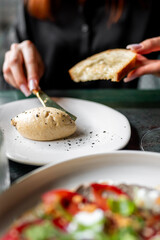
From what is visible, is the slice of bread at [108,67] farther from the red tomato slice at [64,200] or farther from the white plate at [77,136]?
the red tomato slice at [64,200]

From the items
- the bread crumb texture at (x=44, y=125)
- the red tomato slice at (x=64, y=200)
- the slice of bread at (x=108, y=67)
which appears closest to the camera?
the red tomato slice at (x=64, y=200)

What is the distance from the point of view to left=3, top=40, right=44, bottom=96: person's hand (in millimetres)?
1165

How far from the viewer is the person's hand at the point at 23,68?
1165mm

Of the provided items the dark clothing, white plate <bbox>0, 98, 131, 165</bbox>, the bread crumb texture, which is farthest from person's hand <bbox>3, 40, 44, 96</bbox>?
the dark clothing

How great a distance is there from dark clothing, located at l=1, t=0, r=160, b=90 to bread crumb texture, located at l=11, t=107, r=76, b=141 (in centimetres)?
94

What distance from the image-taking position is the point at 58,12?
1.83m

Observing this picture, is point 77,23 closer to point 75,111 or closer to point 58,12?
point 58,12

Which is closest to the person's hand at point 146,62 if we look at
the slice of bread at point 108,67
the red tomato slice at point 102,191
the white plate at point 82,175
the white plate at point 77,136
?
the slice of bread at point 108,67

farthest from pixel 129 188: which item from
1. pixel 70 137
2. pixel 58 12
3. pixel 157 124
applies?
pixel 58 12

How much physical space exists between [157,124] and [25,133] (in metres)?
0.41

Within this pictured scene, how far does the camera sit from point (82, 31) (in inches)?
70.1

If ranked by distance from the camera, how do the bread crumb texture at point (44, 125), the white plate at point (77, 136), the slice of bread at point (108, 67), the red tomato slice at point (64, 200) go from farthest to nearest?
the slice of bread at point (108, 67) < the bread crumb texture at point (44, 125) < the white plate at point (77, 136) < the red tomato slice at point (64, 200)

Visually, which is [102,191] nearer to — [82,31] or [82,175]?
[82,175]

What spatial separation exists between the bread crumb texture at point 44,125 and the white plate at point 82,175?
0.25m
